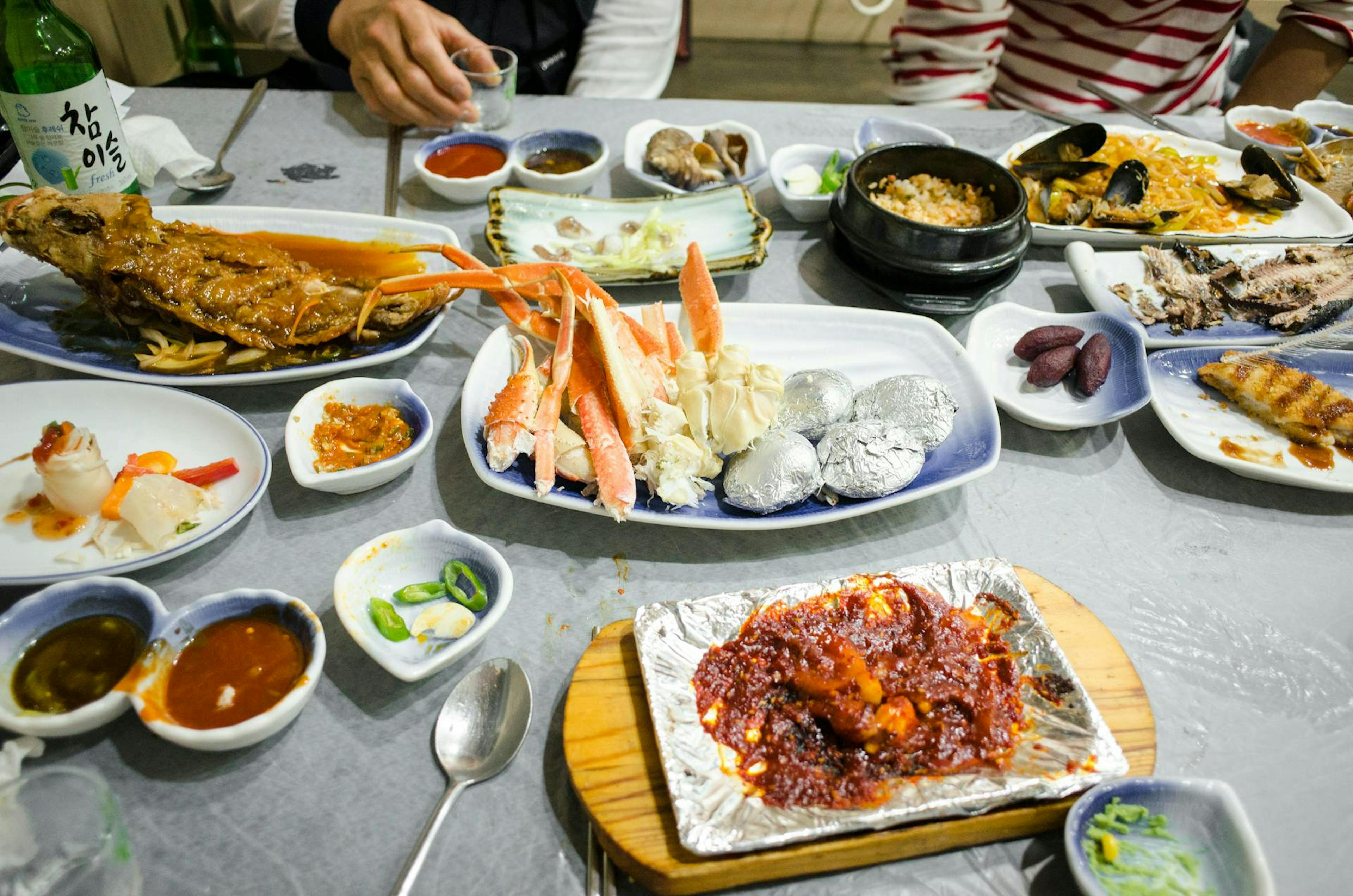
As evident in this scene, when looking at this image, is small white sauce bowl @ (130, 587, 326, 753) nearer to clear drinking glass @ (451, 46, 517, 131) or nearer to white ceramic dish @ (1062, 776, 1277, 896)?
white ceramic dish @ (1062, 776, 1277, 896)

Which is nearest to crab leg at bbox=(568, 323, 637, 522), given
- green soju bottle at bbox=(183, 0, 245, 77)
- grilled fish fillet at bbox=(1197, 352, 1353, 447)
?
grilled fish fillet at bbox=(1197, 352, 1353, 447)

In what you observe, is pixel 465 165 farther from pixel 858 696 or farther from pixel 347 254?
pixel 858 696

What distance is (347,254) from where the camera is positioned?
238 centimetres

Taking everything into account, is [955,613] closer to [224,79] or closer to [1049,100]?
[1049,100]

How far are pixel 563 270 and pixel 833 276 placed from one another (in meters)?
1.06

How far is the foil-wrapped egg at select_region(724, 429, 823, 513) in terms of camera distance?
5.40ft

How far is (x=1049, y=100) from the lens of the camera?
11.7 ft

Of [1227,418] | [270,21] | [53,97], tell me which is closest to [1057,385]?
[1227,418]

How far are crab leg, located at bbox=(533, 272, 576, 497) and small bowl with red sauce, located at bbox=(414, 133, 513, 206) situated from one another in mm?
1006

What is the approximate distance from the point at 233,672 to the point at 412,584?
0.35 metres

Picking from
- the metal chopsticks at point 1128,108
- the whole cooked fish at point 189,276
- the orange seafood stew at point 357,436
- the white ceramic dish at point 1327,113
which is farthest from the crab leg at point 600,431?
the white ceramic dish at point 1327,113

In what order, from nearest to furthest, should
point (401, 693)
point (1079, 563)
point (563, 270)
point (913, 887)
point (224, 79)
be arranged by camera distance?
1. point (913, 887)
2. point (401, 693)
3. point (1079, 563)
4. point (563, 270)
5. point (224, 79)

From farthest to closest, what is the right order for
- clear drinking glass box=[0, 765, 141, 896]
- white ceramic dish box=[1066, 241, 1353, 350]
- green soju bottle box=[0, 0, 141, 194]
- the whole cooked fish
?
white ceramic dish box=[1066, 241, 1353, 350]
green soju bottle box=[0, 0, 141, 194]
the whole cooked fish
clear drinking glass box=[0, 765, 141, 896]

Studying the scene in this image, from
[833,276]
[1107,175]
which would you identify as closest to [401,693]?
[833,276]
